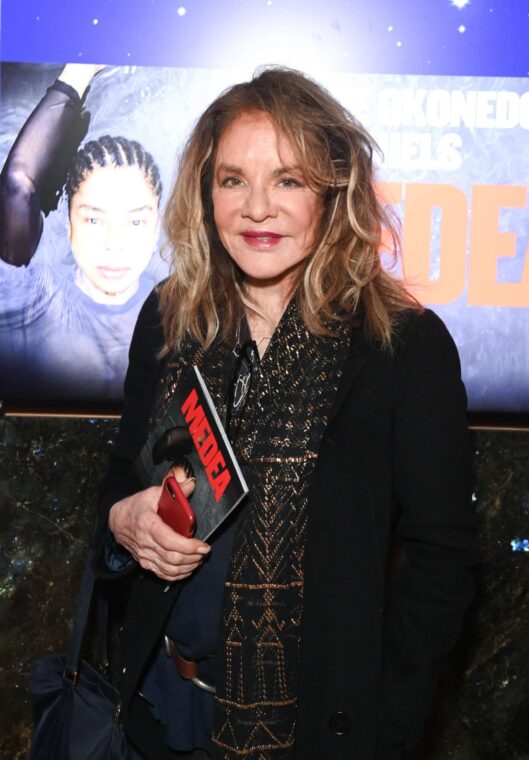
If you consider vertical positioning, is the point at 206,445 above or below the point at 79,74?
below

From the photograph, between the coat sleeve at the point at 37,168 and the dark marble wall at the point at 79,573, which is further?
the dark marble wall at the point at 79,573

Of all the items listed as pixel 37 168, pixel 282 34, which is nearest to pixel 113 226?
pixel 37 168

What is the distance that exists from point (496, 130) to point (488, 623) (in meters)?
1.24

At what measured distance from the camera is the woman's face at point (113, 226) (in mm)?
2344

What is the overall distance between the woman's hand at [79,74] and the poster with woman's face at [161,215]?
0.02 metres

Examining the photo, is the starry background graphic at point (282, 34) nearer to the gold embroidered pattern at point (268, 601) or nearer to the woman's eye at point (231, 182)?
the woman's eye at point (231, 182)

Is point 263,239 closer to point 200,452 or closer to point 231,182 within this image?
point 231,182

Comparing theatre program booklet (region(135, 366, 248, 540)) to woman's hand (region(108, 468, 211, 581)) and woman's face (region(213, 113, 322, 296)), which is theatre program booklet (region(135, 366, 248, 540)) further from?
woman's face (region(213, 113, 322, 296))

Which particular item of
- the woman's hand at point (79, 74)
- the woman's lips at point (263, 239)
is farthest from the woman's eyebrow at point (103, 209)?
the woman's lips at point (263, 239)

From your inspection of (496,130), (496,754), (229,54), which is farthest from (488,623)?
(229,54)

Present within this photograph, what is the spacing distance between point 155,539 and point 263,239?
554mm

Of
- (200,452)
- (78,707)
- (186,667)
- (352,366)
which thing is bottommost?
(78,707)

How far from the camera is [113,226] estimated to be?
2361 millimetres

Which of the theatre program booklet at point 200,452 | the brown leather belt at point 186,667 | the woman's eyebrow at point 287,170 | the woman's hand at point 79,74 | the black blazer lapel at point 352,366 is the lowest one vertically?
the brown leather belt at point 186,667
